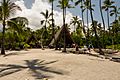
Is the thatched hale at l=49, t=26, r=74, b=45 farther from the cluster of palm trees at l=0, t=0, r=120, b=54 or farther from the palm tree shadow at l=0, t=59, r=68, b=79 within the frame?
the palm tree shadow at l=0, t=59, r=68, b=79

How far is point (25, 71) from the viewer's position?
15.7 metres

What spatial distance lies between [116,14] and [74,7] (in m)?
30.6

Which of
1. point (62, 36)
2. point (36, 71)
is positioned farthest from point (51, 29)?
point (36, 71)

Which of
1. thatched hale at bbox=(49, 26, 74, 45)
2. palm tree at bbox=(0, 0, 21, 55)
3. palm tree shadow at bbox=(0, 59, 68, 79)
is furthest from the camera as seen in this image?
thatched hale at bbox=(49, 26, 74, 45)

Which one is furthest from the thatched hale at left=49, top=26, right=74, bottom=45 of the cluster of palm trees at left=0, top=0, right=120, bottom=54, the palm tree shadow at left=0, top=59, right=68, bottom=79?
the palm tree shadow at left=0, top=59, right=68, bottom=79

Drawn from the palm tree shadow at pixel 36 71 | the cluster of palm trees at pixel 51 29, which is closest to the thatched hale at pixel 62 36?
the cluster of palm trees at pixel 51 29

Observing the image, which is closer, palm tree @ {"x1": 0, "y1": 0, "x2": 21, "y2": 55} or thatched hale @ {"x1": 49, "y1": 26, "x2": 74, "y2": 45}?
palm tree @ {"x1": 0, "y1": 0, "x2": 21, "y2": 55}

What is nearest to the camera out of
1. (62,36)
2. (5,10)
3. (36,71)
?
(36,71)

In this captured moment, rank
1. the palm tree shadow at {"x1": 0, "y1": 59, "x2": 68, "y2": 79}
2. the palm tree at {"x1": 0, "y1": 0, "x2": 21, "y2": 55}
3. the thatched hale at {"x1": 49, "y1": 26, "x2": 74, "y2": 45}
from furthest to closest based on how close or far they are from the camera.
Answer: the thatched hale at {"x1": 49, "y1": 26, "x2": 74, "y2": 45}
the palm tree at {"x1": 0, "y1": 0, "x2": 21, "y2": 55}
the palm tree shadow at {"x1": 0, "y1": 59, "x2": 68, "y2": 79}

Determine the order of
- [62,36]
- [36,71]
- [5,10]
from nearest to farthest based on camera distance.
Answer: [36,71], [5,10], [62,36]

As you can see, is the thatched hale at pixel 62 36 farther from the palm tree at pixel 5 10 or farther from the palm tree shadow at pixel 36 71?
the palm tree shadow at pixel 36 71

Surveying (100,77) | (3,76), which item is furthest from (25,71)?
(100,77)

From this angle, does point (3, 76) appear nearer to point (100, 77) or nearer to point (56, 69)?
point (56, 69)

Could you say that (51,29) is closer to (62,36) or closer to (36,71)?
(62,36)
